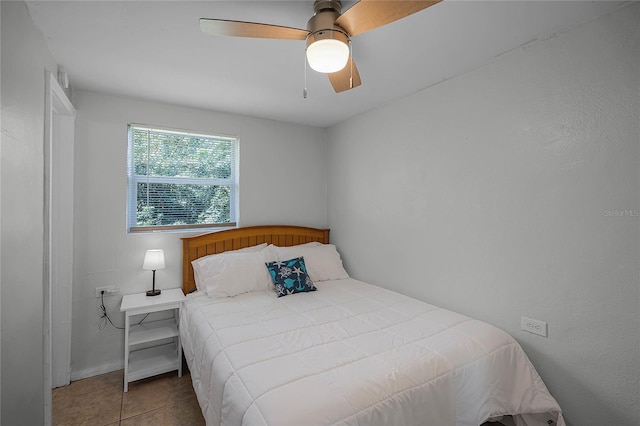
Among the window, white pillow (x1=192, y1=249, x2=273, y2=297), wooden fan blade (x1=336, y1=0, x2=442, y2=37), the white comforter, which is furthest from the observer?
the window

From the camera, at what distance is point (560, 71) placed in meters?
1.73

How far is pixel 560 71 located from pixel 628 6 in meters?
0.35

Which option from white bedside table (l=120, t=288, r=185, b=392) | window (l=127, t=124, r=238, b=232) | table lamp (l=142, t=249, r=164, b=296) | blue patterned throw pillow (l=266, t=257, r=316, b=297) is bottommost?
white bedside table (l=120, t=288, r=185, b=392)

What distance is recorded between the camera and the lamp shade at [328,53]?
1299 millimetres

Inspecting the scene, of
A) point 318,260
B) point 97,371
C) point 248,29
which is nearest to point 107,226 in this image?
point 97,371

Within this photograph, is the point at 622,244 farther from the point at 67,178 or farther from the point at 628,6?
the point at 67,178

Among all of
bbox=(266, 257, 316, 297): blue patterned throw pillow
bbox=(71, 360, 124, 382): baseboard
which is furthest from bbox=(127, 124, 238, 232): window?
bbox=(71, 360, 124, 382): baseboard

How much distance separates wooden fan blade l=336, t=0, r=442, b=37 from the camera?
1.16 metres

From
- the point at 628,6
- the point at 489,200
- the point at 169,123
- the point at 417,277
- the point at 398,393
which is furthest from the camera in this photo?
the point at 169,123

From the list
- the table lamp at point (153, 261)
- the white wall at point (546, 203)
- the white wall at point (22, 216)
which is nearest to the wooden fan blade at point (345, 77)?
the white wall at point (546, 203)

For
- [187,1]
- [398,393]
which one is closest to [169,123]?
[187,1]

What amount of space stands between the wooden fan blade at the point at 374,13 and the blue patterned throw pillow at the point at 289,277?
2.02 metres

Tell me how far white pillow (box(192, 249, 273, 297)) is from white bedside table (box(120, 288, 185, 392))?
0.92 ft

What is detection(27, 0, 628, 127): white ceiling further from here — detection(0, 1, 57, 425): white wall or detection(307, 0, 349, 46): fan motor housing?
detection(0, 1, 57, 425): white wall
